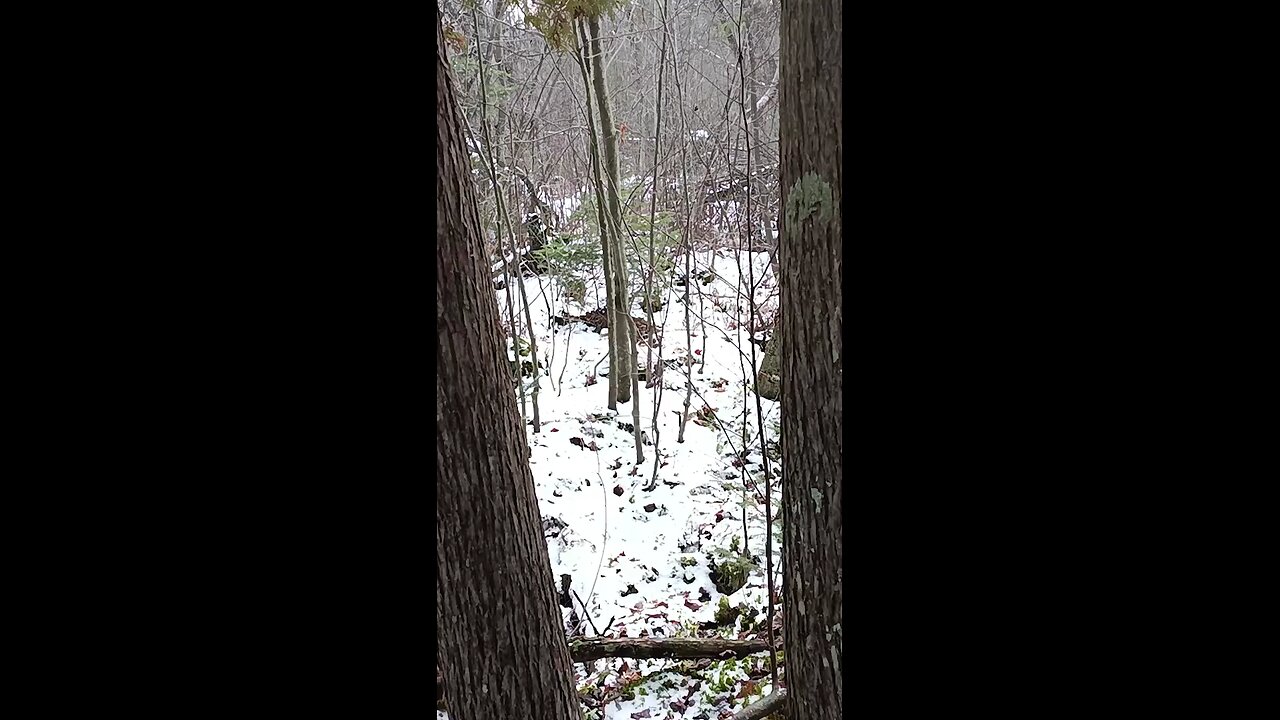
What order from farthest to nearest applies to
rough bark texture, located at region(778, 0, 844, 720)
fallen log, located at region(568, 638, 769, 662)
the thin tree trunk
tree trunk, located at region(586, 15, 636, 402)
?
tree trunk, located at region(586, 15, 636, 402), the thin tree trunk, fallen log, located at region(568, 638, 769, 662), rough bark texture, located at region(778, 0, 844, 720)

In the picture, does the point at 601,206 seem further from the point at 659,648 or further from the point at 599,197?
the point at 659,648

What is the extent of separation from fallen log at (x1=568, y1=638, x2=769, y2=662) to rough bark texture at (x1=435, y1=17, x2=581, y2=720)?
4.03 feet

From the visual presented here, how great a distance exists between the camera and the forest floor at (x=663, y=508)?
10.2ft

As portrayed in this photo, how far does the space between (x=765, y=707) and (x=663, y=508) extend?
225cm

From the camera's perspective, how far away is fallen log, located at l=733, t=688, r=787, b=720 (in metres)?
2.50

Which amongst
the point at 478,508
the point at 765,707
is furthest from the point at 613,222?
the point at 478,508

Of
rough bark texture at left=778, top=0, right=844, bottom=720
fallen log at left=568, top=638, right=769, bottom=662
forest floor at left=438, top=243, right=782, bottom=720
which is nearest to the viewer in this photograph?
rough bark texture at left=778, top=0, right=844, bottom=720

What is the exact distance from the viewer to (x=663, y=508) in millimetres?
4746

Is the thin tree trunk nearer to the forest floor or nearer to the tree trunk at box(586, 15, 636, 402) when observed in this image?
the tree trunk at box(586, 15, 636, 402)

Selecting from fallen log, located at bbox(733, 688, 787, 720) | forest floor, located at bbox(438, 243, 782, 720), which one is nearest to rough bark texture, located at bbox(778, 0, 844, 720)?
fallen log, located at bbox(733, 688, 787, 720)

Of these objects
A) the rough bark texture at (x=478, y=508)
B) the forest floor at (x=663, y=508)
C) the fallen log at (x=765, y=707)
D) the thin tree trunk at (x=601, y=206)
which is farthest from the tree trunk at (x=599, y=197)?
the fallen log at (x=765, y=707)
